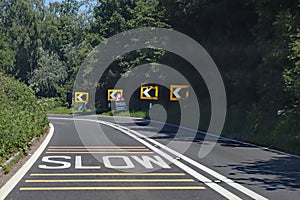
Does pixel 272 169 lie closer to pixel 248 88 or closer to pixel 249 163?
pixel 249 163

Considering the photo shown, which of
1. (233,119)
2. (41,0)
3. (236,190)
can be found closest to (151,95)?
(233,119)

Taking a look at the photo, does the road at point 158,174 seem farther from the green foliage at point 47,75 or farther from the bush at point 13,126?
the green foliage at point 47,75

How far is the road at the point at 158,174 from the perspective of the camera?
32.1ft

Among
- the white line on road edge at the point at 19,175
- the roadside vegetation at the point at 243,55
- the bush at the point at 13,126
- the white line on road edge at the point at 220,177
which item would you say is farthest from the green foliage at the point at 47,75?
the white line on road edge at the point at 220,177

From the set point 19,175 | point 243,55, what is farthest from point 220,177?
point 243,55

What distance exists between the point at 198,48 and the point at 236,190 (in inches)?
897

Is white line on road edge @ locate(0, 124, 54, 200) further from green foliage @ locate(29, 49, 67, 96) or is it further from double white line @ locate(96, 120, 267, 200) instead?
green foliage @ locate(29, 49, 67, 96)

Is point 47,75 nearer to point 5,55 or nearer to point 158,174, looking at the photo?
point 5,55

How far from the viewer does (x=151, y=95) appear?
128 ft

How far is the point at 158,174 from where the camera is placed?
1211 cm

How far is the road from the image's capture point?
9.77m

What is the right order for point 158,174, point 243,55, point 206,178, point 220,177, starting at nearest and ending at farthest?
point 206,178
point 220,177
point 158,174
point 243,55

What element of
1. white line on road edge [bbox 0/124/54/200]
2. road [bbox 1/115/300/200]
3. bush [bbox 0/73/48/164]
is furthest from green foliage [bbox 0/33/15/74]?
white line on road edge [bbox 0/124/54/200]

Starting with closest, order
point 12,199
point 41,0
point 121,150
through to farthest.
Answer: point 12,199 → point 121,150 → point 41,0
